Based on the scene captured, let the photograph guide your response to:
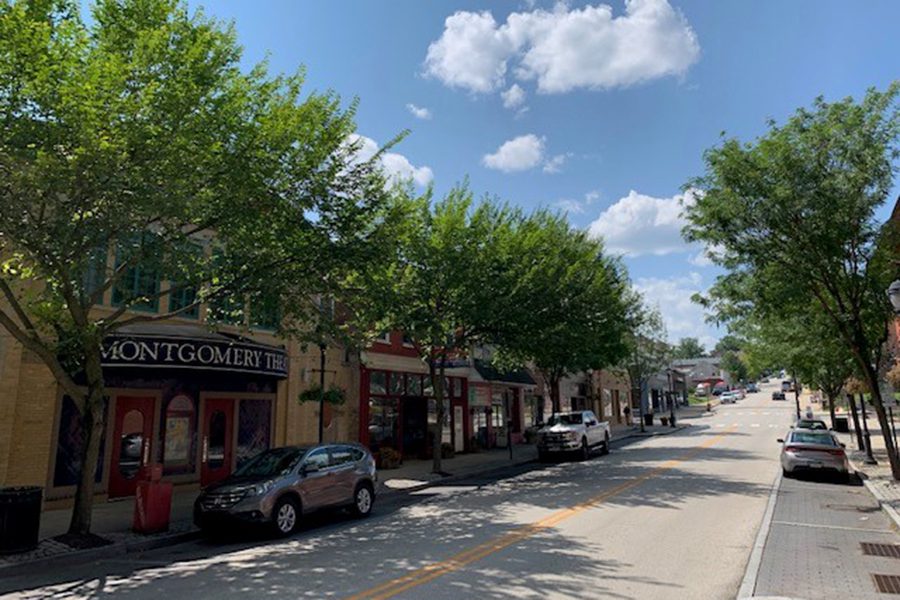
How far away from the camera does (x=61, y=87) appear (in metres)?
8.51

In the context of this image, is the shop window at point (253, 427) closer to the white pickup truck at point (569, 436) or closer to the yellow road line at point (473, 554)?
the yellow road line at point (473, 554)

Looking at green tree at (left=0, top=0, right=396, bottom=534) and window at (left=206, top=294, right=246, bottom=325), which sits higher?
green tree at (left=0, top=0, right=396, bottom=534)

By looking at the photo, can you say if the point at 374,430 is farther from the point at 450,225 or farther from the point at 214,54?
the point at 214,54

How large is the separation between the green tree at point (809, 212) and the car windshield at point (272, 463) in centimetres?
1153

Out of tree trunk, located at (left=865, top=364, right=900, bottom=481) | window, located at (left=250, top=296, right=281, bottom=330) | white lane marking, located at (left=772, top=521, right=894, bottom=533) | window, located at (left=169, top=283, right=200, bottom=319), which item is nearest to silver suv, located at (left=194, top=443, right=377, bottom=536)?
window, located at (left=250, top=296, right=281, bottom=330)

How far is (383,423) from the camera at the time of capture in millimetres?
24109

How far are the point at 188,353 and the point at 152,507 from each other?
4723mm

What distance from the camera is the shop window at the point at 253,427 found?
18453mm

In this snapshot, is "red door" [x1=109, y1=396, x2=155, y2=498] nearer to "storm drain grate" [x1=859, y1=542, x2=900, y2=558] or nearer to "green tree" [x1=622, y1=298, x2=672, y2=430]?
"storm drain grate" [x1=859, y1=542, x2=900, y2=558]

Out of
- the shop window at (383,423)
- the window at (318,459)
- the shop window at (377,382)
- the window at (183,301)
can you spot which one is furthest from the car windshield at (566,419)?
the window at (183,301)

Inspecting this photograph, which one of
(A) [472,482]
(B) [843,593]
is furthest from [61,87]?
(A) [472,482]

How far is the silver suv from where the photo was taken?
10.7m

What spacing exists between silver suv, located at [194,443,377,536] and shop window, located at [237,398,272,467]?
638 cm

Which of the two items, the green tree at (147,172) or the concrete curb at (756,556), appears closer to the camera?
the concrete curb at (756,556)
